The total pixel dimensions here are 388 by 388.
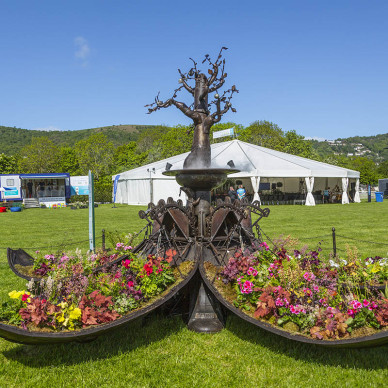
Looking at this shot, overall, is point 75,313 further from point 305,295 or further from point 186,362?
point 305,295

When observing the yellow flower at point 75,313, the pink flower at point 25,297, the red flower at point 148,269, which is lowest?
the yellow flower at point 75,313

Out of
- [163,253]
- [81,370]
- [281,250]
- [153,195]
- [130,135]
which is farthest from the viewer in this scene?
[130,135]

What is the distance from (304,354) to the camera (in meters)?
4.35

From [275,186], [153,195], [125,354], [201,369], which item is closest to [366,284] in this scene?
[201,369]

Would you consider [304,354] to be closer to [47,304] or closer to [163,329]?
[163,329]

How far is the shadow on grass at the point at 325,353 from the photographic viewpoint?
4145 millimetres

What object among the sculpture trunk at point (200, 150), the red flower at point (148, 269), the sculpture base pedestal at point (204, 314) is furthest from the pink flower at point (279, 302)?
the sculpture trunk at point (200, 150)

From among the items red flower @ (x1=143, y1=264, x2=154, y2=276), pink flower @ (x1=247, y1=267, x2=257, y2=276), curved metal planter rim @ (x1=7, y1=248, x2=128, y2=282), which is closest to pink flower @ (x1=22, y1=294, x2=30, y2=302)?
red flower @ (x1=143, y1=264, x2=154, y2=276)

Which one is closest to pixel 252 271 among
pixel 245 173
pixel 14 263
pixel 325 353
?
pixel 325 353

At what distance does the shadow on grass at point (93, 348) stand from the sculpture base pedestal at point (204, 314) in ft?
0.81

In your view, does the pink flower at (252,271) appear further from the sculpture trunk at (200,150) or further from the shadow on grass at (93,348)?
the sculpture trunk at (200,150)

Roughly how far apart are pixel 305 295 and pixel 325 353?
2.63 ft

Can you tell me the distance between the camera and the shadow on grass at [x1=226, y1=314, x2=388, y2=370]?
4.14 m

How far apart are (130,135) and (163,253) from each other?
153050mm
